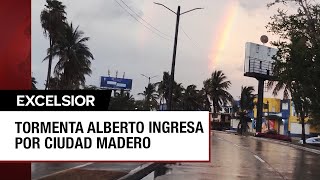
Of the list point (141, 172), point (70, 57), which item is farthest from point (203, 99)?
point (141, 172)

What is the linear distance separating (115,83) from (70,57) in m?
55.9

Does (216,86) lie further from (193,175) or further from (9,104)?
(9,104)

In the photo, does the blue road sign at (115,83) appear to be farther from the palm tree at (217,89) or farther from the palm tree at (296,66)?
the palm tree at (296,66)

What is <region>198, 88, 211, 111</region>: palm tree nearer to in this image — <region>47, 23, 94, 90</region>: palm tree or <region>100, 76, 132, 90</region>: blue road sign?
<region>100, 76, 132, 90</region>: blue road sign

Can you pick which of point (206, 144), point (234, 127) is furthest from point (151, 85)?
point (206, 144)

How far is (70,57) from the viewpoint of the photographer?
47.0 m

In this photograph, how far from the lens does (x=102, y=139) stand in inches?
273

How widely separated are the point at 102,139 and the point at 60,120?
0.64 meters

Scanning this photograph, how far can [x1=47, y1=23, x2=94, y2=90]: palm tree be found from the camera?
46.3m

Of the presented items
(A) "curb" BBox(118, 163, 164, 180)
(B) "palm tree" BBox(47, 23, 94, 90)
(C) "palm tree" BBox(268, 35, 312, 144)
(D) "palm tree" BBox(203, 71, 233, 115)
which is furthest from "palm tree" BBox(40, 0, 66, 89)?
(D) "palm tree" BBox(203, 71, 233, 115)

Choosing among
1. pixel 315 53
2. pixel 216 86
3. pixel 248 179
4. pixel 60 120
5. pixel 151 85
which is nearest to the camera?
pixel 60 120
